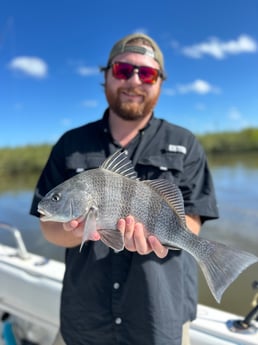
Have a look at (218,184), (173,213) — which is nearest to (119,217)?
(173,213)

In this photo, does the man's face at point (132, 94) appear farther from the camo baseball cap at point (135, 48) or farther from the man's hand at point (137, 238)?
the man's hand at point (137, 238)

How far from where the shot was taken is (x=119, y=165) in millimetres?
1703

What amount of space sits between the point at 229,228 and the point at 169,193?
7.80m

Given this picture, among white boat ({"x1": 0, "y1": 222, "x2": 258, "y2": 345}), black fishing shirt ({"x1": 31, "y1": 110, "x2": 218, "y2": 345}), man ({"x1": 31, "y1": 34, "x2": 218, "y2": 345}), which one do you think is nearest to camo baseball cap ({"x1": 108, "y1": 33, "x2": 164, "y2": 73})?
man ({"x1": 31, "y1": 34, "x2": 218, "y2": 345})

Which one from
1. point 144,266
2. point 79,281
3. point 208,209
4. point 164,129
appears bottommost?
point 79,281

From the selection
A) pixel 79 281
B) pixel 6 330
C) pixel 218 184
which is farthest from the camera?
pixel 218 184


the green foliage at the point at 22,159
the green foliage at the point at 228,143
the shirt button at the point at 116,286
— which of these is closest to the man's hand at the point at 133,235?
the shirt button at the point at 116,286

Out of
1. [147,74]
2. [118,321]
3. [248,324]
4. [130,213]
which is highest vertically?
[147,74]

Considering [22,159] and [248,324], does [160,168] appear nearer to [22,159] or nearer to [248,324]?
[248,324]

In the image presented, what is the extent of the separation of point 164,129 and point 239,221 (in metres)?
7.97

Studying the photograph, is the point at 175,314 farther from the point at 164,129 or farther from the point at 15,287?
the point at 15,287

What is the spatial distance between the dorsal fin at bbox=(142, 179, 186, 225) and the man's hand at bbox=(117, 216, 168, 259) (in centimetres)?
18

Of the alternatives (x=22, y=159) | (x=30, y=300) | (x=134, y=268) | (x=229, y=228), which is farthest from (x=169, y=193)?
(x=22, y=159)

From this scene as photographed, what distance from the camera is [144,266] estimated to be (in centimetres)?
185
